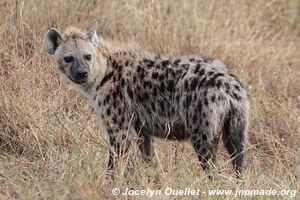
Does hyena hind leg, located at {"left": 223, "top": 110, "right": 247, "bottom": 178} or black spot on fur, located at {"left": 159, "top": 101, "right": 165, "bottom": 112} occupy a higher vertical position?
black spot on fur, located at {"left": 159, "top": 101, "right": 165, "bottom": 112}

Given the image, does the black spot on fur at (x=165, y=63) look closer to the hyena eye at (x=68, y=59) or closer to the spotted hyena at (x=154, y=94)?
the spotted hyena at (x=154, y=94)

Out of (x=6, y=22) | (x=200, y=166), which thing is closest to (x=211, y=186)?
(x=200, y=166)

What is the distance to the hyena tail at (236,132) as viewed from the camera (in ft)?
17.3

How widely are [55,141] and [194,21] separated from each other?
8.11 ft

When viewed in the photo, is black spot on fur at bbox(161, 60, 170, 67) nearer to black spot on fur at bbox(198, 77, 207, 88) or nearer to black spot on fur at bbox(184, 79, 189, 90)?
black spot on fur at bbox(184, 79, 189, 90)

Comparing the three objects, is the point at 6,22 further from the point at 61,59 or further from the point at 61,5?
the point at 61,59

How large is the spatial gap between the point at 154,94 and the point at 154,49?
181 cm

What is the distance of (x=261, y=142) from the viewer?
254 inches

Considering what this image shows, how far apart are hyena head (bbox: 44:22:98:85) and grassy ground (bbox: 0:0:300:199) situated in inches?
15.6

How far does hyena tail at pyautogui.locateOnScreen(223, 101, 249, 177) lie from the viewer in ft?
17.3

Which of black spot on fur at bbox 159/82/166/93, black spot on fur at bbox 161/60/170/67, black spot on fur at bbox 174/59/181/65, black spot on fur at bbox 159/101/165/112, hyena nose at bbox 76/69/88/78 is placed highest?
black spot on fur at bbox 174/59/181/65

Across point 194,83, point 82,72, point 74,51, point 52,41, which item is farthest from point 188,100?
point 52,41

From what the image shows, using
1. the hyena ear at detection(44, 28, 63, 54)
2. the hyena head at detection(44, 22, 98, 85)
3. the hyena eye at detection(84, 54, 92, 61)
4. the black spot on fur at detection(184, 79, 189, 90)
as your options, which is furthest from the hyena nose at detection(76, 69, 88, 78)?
the black spot on fur at detection(184, 79, 189, 90)

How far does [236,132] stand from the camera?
5.36m
